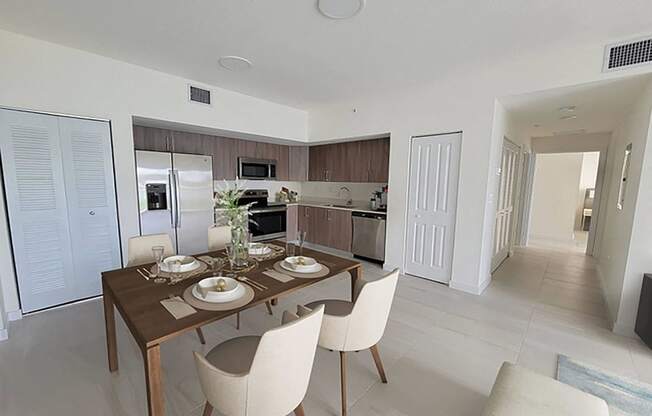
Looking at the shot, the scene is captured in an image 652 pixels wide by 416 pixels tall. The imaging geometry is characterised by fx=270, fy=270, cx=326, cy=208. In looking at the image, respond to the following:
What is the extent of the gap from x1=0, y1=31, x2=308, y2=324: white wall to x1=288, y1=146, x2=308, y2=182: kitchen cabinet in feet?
5.62

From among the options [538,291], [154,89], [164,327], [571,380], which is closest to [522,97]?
[538,291]

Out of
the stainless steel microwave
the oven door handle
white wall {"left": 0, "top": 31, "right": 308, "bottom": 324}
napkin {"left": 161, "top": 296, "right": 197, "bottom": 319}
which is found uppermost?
white wall {"left": 0, "top": 31, "right": 308, "bottom": 324}

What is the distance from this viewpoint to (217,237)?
2822 millimetres

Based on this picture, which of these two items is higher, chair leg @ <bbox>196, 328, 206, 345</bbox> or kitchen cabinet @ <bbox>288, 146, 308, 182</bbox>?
kitchen cabinet @ <bbox>288, 146, 308, 182</bbox>

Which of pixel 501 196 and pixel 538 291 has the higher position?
pixel 501 196

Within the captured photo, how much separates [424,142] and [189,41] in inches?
117

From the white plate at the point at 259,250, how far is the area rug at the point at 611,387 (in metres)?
2.43

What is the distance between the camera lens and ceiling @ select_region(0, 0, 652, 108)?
6.54 feet

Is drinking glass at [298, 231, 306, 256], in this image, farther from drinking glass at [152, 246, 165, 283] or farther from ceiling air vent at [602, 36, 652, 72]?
ceiling air vent at [602, 36, 652, 72]

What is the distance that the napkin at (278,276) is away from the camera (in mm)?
1807

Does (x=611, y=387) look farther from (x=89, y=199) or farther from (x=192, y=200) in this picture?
(x=89, y=199)

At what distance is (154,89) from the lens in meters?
3.25

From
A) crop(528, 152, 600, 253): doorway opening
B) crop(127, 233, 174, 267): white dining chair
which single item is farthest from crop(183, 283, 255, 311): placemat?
crop(528, 152, 600, 253): doorway opening

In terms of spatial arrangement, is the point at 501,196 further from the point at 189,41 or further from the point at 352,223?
the point at 189,41
